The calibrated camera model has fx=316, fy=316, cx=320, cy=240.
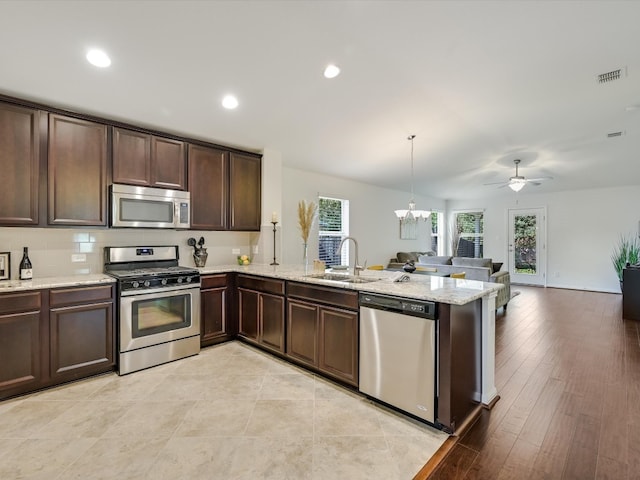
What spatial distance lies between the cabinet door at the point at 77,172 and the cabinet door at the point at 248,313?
163 cm

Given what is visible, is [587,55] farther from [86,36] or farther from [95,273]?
[95,273]

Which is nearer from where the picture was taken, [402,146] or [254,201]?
[254,201]

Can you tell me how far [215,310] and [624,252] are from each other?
8.25 meters

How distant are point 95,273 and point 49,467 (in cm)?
200

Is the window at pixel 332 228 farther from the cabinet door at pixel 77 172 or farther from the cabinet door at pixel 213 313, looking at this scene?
the cabinet door at pixel 77 172

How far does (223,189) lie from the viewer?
13.3 ft

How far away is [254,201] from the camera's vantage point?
439cm

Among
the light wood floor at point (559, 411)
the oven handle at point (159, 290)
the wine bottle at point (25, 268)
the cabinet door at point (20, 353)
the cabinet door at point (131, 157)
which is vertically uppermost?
the cabinet door at point (131, 157)

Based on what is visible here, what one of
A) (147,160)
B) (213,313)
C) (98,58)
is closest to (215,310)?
(213,313)

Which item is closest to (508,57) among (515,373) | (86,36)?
(515,373)

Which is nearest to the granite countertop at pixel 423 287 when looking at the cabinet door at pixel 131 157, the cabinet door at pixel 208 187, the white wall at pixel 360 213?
the cabinet door at pixel 208 187

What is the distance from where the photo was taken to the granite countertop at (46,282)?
2506 mm

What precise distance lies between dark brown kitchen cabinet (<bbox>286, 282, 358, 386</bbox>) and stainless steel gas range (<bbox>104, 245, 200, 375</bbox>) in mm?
1136

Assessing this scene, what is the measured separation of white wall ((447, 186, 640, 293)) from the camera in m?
7.15
